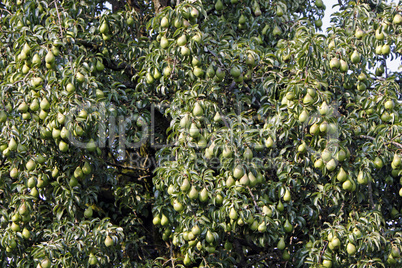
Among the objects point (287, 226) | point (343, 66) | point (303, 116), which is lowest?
point (287, 226)

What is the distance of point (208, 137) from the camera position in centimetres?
419

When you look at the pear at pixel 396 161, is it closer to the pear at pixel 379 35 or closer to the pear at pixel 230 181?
the pear at pixel 379 35

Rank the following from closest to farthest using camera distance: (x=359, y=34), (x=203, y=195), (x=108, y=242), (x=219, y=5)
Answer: (x=203, y=195) → (x=108, y=242) → (x=359, y=34) → (x=219, y=5)

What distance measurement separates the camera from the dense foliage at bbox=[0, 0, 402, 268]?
4.11 m

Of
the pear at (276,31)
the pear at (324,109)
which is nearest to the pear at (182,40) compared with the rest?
the pear at (324,109)

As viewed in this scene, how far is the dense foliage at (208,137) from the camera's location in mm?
4105

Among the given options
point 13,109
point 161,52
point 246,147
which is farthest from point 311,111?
point 13,109

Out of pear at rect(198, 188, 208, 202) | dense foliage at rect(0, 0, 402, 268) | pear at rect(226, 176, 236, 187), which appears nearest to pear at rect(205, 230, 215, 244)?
dense foliage at rect(0, 0, 402, 268)

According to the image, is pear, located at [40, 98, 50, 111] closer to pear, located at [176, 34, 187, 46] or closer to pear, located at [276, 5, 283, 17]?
pear, located at [176, 34, 187, 46]

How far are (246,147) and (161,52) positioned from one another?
1144mm

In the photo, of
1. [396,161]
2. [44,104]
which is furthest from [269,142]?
[44,104]

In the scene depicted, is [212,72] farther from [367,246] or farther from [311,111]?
[367,246]

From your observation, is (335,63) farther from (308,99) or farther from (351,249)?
(351,249)

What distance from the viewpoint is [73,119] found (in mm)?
4066
